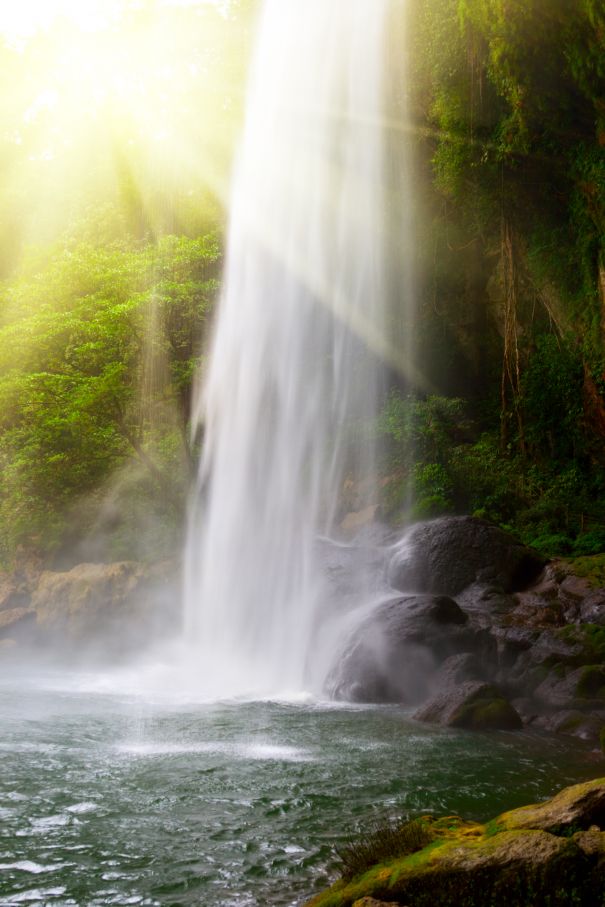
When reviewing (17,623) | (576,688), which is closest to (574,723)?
(576,688)

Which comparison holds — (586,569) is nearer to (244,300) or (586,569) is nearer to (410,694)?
(410,694)

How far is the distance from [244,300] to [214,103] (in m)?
12.1

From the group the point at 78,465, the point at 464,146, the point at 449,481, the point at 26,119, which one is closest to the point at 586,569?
the point at 449,481

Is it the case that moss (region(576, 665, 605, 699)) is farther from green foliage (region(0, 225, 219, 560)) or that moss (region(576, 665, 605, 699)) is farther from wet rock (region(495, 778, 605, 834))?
green foliage (region(0, 225, 219, 560))

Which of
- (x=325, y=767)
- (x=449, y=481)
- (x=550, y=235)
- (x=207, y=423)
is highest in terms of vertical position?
(x=550, y=235)

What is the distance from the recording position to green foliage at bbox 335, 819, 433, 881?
4.81m

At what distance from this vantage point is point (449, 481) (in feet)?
64.0

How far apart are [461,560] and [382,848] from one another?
9925mm

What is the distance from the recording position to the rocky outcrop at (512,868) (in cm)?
388

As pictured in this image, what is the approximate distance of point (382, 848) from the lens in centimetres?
493

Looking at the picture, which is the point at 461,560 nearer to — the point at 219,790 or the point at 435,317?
the point at 219,790

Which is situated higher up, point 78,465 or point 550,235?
point 550,235

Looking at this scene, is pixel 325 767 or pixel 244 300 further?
pixel 244 300

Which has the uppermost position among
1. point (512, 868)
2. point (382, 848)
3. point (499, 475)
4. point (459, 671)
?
point (499, 475)
